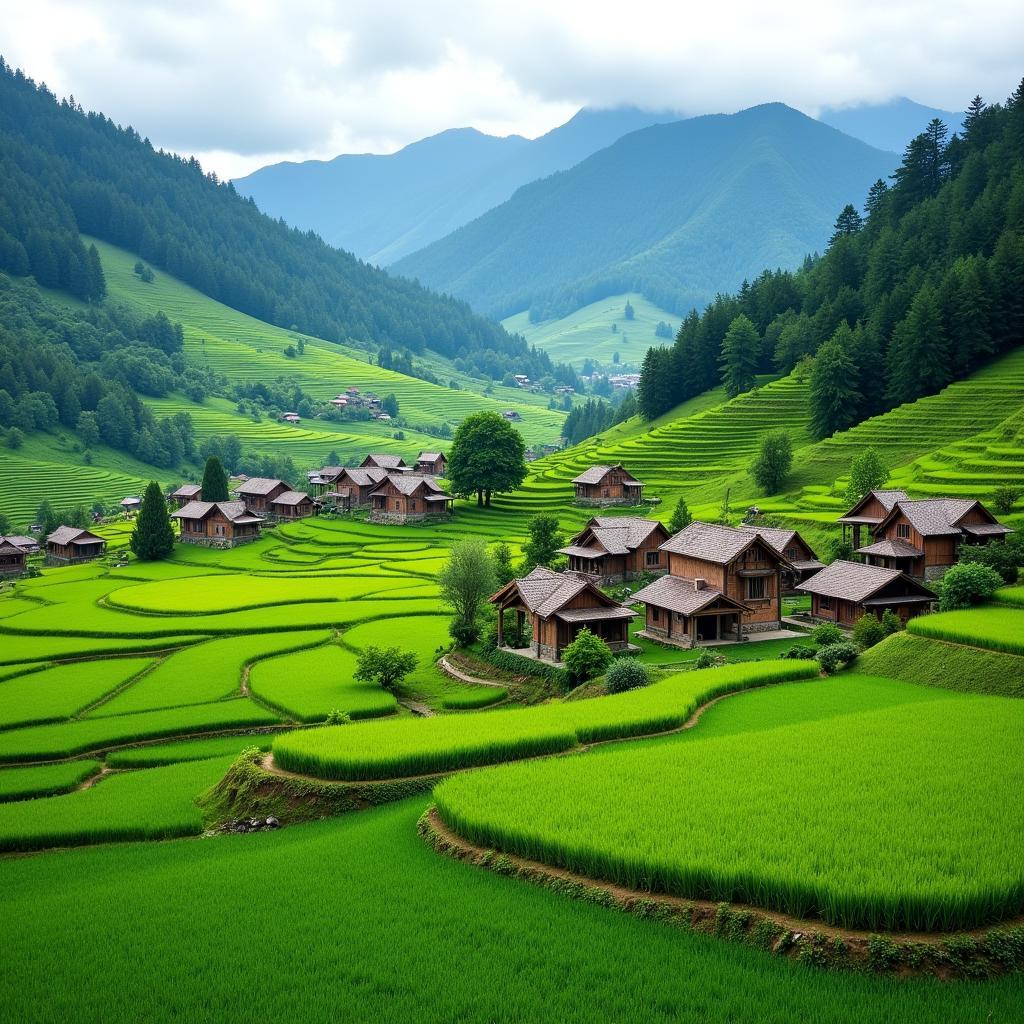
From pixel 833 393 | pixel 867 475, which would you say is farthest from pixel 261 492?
pixel 867 475

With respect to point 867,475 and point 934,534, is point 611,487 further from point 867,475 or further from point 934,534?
point 934,534

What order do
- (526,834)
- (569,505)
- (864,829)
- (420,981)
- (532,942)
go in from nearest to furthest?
(420,981)
(532,942)
(864,829)
(526,834)
(569,505)

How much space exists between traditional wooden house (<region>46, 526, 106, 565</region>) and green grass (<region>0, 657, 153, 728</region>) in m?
44.0

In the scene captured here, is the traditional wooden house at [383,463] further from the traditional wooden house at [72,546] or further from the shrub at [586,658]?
the shrub at [586,658]

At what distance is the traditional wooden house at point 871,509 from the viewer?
5228cm

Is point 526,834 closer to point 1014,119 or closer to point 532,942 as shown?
point 532,942

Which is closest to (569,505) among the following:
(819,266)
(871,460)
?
(871,460)

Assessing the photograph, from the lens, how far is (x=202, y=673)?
140ft

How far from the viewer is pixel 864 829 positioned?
664 inches

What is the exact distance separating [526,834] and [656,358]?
110 meters

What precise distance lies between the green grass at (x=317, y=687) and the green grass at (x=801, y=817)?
14182 mm

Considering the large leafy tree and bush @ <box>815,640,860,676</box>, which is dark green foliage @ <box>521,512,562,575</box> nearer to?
bush @ <box>815,640,860,676</box>

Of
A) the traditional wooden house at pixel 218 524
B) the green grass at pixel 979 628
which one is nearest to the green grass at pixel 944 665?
the green grass at pixel 979 628

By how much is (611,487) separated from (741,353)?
31579mm
